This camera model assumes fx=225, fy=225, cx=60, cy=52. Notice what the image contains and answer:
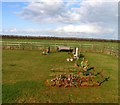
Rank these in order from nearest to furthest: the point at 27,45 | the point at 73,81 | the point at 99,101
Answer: the point at 99,101
the point at 73,81
the point at 27,45

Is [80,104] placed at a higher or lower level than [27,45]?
lower

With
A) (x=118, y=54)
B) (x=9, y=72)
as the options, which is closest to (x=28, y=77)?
(x=9, y=72)

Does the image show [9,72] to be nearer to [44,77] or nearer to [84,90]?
[44,77]

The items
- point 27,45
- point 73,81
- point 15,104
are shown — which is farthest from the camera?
point 27,45

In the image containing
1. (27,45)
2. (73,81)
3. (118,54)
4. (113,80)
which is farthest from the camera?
(27,45)

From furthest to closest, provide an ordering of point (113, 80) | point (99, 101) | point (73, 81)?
1. point (113, 80)
2. point (73, 81)
3. point (99, 101)

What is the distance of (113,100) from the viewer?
1228 cm

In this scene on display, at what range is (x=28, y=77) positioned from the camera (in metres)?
16.9

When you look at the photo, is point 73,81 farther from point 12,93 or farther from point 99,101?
point 12,93

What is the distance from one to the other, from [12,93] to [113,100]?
564 cm

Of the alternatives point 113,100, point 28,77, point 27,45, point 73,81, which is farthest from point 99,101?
point 27,45

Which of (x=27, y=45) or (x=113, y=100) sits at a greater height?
(x=27, y=45)

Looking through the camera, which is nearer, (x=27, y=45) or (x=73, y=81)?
(x=73, y=81)

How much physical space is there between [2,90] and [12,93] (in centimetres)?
84
